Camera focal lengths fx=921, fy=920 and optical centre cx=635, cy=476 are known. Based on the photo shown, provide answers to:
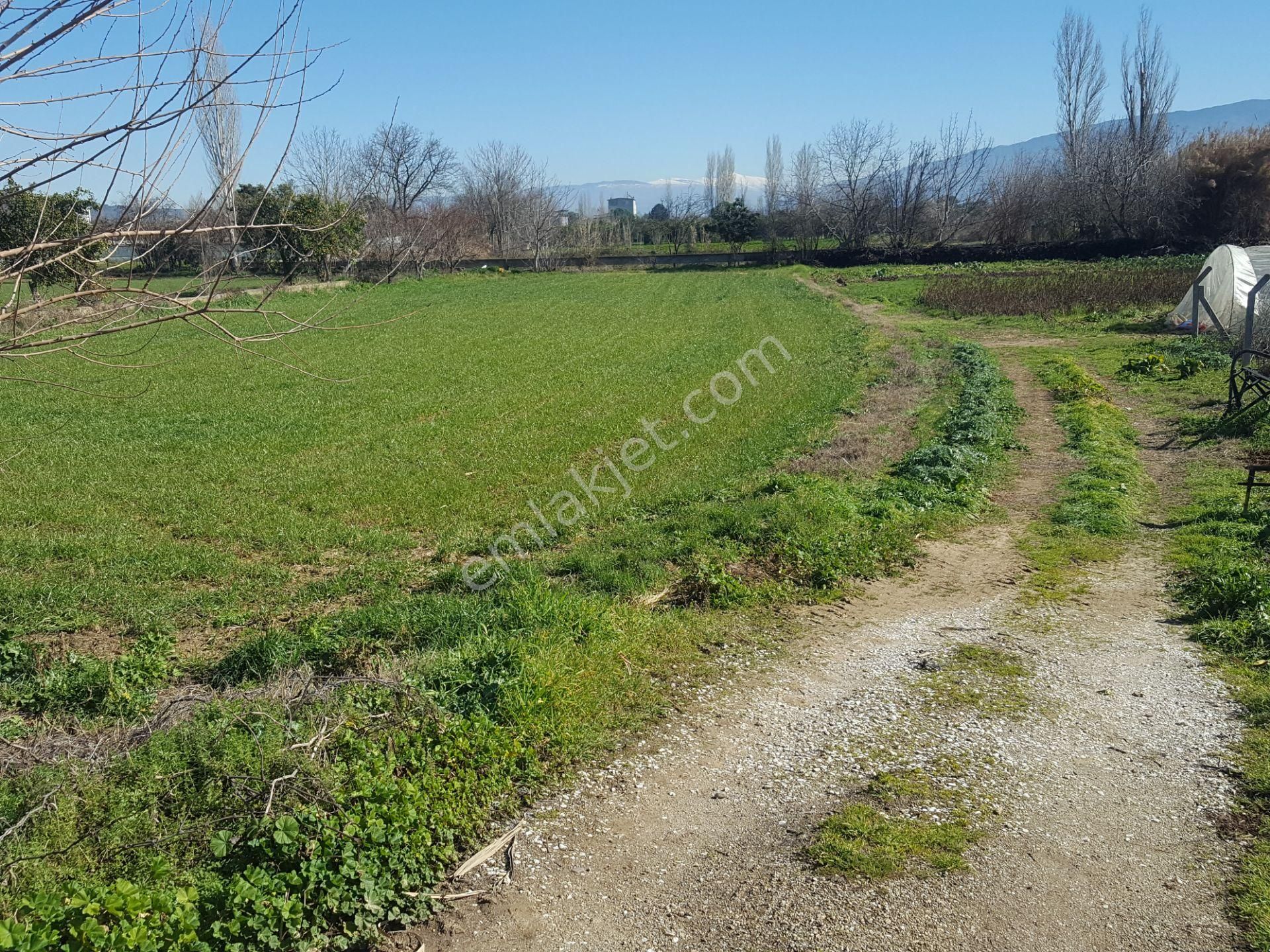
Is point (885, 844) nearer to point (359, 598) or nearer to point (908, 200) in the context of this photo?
point (359, 598)

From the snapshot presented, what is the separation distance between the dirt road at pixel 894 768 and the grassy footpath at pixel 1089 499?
1382 millimetres

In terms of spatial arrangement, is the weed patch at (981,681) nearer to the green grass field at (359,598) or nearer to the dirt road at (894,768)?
the dirt road at (894,768)

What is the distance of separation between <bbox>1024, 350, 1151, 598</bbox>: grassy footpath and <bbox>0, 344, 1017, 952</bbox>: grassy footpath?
1627 mm

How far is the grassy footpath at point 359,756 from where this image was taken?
347 centimetres

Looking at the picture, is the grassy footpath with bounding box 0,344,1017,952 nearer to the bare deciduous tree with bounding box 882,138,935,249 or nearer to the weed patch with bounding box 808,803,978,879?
the weed patch with bounding box 808,803,978,879

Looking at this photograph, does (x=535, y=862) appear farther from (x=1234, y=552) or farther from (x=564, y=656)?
(x=1234, y=552)

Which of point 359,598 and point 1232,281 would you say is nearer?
point 359,598

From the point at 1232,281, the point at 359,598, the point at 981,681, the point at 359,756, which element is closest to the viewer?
the point at 359,756

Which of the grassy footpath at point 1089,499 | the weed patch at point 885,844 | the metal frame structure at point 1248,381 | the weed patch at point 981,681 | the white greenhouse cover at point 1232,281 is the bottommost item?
the weed patch at point 981,681

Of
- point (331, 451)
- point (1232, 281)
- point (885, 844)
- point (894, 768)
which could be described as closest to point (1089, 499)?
point (894, 768)

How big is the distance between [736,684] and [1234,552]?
→ 16.3 feet

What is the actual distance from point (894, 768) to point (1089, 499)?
6305 millimetres

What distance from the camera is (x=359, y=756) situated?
4.38 m

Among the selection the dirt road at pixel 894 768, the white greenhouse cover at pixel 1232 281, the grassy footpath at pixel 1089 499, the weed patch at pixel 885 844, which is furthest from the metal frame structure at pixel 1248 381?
the weed patch at pixel 885 844
